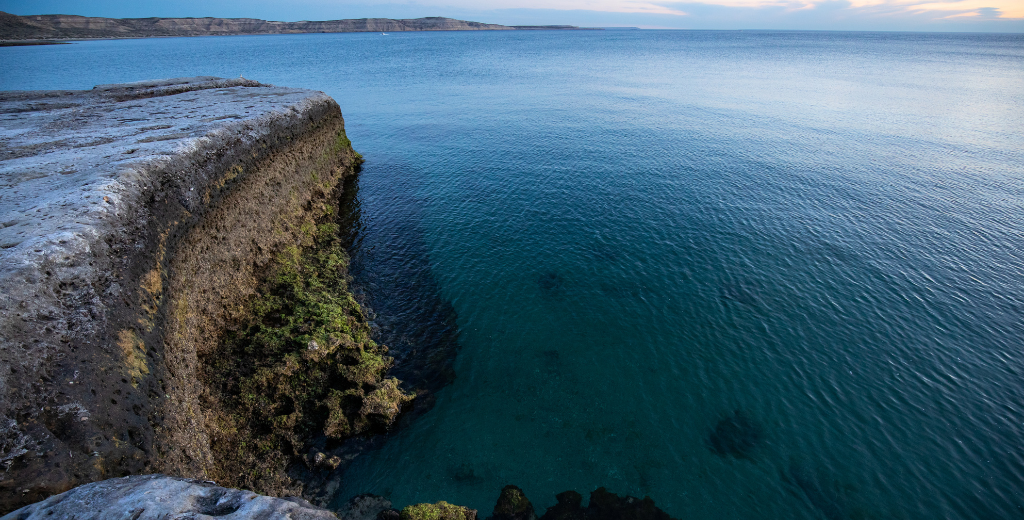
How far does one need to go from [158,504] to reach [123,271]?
36.8 feet

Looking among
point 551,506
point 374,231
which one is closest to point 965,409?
point 551,506

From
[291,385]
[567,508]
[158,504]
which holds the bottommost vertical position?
[567,508]

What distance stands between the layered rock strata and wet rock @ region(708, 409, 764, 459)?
18.1m

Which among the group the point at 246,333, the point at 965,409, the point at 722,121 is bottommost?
the point at 965,409

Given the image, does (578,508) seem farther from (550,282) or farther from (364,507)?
(550,282)

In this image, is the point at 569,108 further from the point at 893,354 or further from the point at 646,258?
the point at 893,354

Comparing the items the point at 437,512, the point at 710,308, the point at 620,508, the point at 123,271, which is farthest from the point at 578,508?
the point at 123,271

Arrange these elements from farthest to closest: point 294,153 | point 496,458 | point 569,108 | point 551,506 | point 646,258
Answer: point 569,108 < point 294,153 < point 646,258 < point 496,458 < point 551,506

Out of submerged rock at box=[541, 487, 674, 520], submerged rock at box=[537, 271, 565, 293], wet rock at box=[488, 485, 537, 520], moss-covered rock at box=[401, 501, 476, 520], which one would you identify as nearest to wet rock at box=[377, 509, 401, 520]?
moss-covered rock at box=[401, 501, 476, 520]

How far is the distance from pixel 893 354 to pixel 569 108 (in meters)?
67.9

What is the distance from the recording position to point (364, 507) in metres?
18.2

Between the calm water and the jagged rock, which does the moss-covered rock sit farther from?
the jagged rock

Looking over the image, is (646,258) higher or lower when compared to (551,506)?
higher

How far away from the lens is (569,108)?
3246 inches
